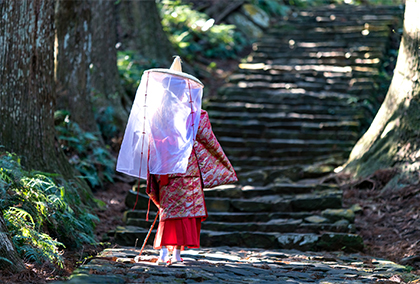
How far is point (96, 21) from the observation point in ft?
29.0

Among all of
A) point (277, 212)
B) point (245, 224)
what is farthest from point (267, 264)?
point (277, 212)

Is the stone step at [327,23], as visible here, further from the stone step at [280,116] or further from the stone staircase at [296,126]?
the stone step at [280,116]

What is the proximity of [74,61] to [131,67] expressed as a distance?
3.06 metres

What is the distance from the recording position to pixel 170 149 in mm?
4555

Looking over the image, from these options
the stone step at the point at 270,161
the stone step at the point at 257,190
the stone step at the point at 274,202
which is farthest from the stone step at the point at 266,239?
the stone step at the point at 270,161

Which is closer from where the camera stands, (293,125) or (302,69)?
(293,125)

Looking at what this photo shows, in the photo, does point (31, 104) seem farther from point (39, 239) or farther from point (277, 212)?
point (277, 212)

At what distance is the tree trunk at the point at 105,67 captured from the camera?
28.5 feet

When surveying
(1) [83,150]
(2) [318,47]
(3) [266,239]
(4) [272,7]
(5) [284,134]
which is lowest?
(3) [266,239]

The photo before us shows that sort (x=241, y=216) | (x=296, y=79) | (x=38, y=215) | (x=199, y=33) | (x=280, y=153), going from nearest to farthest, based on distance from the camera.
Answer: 1. (x=38, y=215)
2. (x=241, y=216)
3. (x=280, y=153)
4. (x=296, y=79)
5. (x=199, y=33)

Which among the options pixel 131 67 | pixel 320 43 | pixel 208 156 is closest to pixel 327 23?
pixel 320 43

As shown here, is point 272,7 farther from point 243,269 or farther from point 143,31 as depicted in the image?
point 243,269

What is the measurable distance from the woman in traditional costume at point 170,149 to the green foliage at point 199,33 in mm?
9617

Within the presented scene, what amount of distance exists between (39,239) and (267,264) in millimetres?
2160
